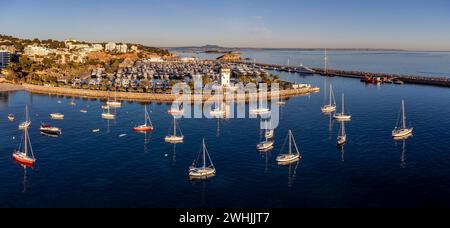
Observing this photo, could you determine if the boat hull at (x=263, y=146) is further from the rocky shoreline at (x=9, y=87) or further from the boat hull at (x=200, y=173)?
the rocky shoreline at (x=9, y=87)

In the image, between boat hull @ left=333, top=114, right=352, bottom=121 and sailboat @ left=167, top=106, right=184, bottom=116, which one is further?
sailboat @ left=167, top=106, right=184, bottom=116

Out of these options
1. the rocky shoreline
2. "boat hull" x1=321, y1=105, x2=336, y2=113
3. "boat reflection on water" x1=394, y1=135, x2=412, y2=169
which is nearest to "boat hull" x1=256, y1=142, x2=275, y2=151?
"boat reflection on water" x1=394, y1=135, x2=412, y2=169

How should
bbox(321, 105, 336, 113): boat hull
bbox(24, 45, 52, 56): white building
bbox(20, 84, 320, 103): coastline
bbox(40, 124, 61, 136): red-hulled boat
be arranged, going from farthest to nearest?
1. bbox(24, 45, 52, 56): white building
2. bbox(20, 84, 320, 103): coastline
3. bbox(321, 105, 336, 113): boat hull
4. bbox(40, 124, 61, 136): red-hulled boat

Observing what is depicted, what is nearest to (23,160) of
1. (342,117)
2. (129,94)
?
(129,94)

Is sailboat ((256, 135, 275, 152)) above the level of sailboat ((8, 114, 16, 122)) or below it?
below

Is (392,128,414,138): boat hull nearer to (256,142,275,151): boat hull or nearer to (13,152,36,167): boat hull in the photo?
(256,142,275,151): boat hull

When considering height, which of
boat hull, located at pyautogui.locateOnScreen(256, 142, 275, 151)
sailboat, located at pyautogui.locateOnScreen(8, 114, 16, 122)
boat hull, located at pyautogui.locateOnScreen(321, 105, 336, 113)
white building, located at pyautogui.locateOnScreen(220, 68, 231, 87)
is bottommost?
boat hull, located at pyautogui.locateOnScreen(256, 142, 275, 151)
